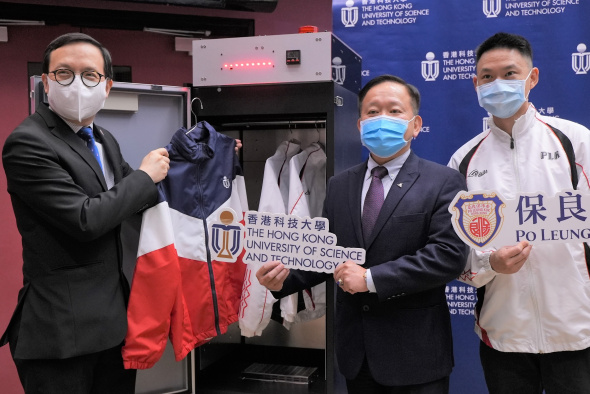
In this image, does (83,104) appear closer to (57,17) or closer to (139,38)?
(57,17)

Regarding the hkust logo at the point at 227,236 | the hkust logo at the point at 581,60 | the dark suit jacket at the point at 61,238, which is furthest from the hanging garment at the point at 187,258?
the hkust logo at the point at 581,60

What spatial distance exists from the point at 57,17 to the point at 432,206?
3141 mm

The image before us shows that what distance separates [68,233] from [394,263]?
1.07 m

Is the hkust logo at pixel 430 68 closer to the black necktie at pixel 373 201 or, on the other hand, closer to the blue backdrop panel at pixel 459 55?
the blue backdrop panel at pixel 459 55

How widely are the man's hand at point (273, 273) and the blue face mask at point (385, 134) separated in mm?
542

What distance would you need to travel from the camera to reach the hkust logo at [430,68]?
10.6 feet

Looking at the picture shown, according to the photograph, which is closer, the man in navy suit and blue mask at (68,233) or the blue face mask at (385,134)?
the man in navy suit and blue mask at (68,233)

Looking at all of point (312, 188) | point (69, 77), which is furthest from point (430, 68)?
point (69, 77)

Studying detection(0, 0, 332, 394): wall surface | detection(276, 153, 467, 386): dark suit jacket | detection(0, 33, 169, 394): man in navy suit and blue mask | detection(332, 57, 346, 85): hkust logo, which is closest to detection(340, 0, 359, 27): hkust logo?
detection(332, 57, 346, 85): hkust logo

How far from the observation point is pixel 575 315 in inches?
71.1

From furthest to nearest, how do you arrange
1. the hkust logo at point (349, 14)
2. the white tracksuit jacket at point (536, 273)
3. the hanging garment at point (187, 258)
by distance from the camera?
the hkust logo at point (349, 14) < the hanging garment at point (187, 258) < the white tracksuit jacket at point (536, 273)

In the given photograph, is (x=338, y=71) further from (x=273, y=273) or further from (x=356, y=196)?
(x=273, y=273)

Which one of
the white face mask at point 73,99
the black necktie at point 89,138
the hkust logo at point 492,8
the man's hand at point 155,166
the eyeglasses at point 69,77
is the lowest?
the man's hand at point 155,166

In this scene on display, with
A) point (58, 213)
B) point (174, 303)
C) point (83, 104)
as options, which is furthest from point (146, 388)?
point (83, 104)
